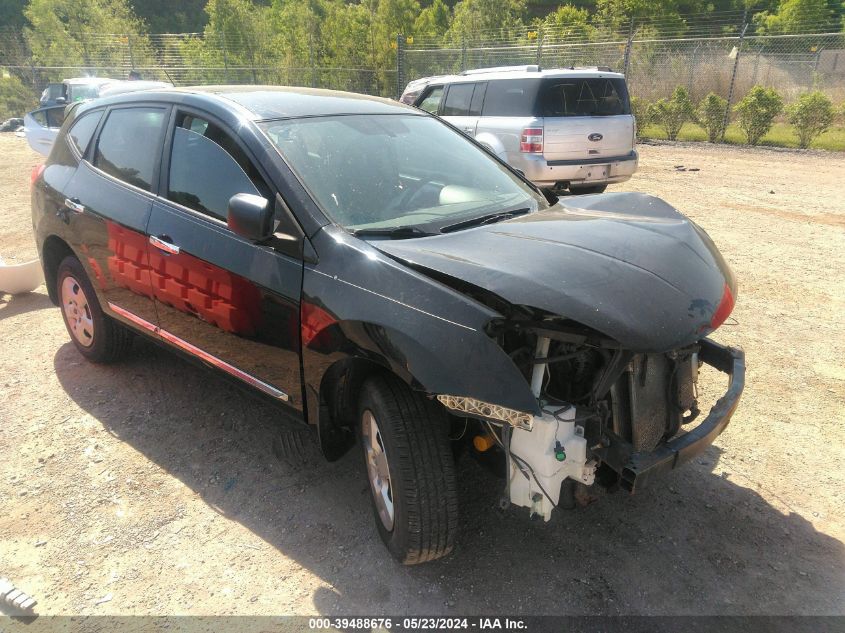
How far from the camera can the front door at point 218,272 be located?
9.18ft

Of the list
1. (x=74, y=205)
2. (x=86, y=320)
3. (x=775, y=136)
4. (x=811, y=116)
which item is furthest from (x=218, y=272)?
(x=775, y=136)

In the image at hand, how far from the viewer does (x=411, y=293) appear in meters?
2.31

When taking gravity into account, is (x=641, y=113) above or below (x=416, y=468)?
above

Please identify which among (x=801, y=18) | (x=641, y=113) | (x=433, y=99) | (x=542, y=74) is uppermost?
(x=801, y=18)

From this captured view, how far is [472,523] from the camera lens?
2.91 m

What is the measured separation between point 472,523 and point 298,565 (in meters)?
0.80

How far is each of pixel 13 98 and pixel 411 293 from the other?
32.2 meters

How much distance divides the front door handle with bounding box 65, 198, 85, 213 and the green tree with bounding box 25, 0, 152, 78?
28.0m

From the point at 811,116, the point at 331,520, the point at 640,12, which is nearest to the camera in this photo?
the point at 331,520

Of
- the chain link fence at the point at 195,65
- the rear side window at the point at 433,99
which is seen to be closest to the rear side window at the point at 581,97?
the rear side window at the point at 433,99

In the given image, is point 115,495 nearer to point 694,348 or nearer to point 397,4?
point 694,348

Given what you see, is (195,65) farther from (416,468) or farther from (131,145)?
(416,468)

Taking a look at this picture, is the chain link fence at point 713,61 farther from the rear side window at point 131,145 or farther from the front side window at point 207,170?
the front side window at point 207,170

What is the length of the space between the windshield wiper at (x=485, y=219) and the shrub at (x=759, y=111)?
51.1 feet
